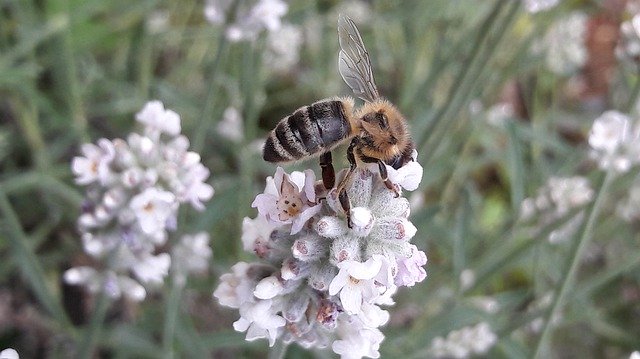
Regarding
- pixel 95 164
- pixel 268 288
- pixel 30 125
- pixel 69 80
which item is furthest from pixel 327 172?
pixel 30 125

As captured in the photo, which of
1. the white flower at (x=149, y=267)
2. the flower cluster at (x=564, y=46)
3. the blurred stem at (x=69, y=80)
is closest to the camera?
the white flower at (x=149, y=267)

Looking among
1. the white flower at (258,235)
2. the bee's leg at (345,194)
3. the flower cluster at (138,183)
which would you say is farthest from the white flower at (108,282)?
the bee's leg at (345,194)

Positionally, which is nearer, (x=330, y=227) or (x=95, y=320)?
(x=330, y=227)

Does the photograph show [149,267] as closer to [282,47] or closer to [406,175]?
[406,175]

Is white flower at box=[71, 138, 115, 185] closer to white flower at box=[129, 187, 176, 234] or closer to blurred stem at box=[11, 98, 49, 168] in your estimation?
white flower at box=[129, 187, 176, 234]

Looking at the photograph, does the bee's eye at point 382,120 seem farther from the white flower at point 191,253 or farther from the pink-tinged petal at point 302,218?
the white flower at point 191,253
